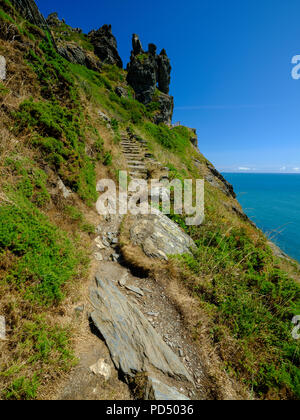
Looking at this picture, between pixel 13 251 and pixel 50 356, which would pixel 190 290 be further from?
pixel 13 251

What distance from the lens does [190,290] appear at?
414cm

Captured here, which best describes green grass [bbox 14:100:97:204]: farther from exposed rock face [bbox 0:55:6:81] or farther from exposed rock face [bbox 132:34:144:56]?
exposed rock face [bbox 132:34:144:56]

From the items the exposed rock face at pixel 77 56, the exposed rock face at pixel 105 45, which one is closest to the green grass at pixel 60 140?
the exposed rock face at pixel 77 56

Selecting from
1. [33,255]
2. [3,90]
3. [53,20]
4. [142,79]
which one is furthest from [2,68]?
[53,20]

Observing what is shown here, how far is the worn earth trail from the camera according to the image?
96.0 inches

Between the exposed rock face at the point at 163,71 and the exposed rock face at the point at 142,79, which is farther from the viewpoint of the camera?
the exposed rock face at the point at 163,71

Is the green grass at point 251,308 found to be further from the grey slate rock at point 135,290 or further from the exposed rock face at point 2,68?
the exposed rock face at point 2,68

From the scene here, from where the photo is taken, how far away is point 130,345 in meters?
2.97

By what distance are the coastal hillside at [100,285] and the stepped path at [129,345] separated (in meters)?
0.02

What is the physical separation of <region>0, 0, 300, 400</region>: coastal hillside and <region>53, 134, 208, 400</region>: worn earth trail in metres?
0.02

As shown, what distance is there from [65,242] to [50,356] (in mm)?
2123

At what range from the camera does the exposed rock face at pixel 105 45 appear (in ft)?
107

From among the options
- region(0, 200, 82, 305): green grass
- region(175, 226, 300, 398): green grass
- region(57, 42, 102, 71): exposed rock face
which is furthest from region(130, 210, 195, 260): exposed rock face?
region(57, 42, 102, 71): exposed rock face

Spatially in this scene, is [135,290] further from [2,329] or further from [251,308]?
[251,308]
